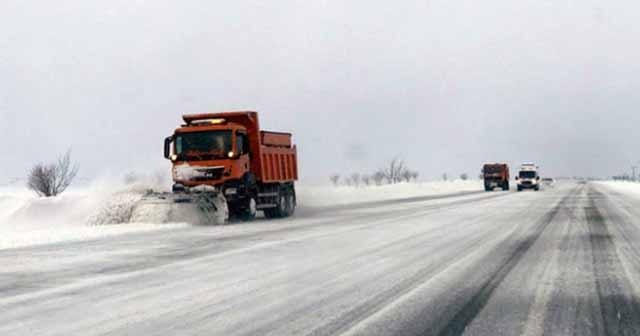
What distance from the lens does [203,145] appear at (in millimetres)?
19484

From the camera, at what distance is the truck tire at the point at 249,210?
65.8 ft

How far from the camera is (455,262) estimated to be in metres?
9.89

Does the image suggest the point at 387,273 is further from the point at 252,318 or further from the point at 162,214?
the point at 162,214

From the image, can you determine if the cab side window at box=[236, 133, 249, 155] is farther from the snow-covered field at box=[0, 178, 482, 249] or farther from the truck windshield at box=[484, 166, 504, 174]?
the truck windshield at box=[484, 166, 504, 174]

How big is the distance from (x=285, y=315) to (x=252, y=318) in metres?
0.32

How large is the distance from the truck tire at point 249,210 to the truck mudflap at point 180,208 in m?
1.28

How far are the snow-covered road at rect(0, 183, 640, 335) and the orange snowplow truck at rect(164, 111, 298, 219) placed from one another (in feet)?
16.8

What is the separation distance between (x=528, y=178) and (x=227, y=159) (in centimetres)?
4672

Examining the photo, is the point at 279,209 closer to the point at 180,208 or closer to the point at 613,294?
the point at 180,208

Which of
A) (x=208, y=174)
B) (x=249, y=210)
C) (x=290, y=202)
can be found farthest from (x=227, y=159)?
(x=290, y=202)

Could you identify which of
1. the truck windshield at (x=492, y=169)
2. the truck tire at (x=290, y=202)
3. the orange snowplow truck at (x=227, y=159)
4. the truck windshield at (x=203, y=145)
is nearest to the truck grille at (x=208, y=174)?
the orange snowplow truck at (x=227, y=159)

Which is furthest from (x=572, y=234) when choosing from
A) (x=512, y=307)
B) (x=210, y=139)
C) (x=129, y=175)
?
(x=129, y=175)

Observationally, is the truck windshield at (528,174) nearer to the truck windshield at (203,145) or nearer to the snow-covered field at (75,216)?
the snow-covered field at (75,216)

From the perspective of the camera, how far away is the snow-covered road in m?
5.63
